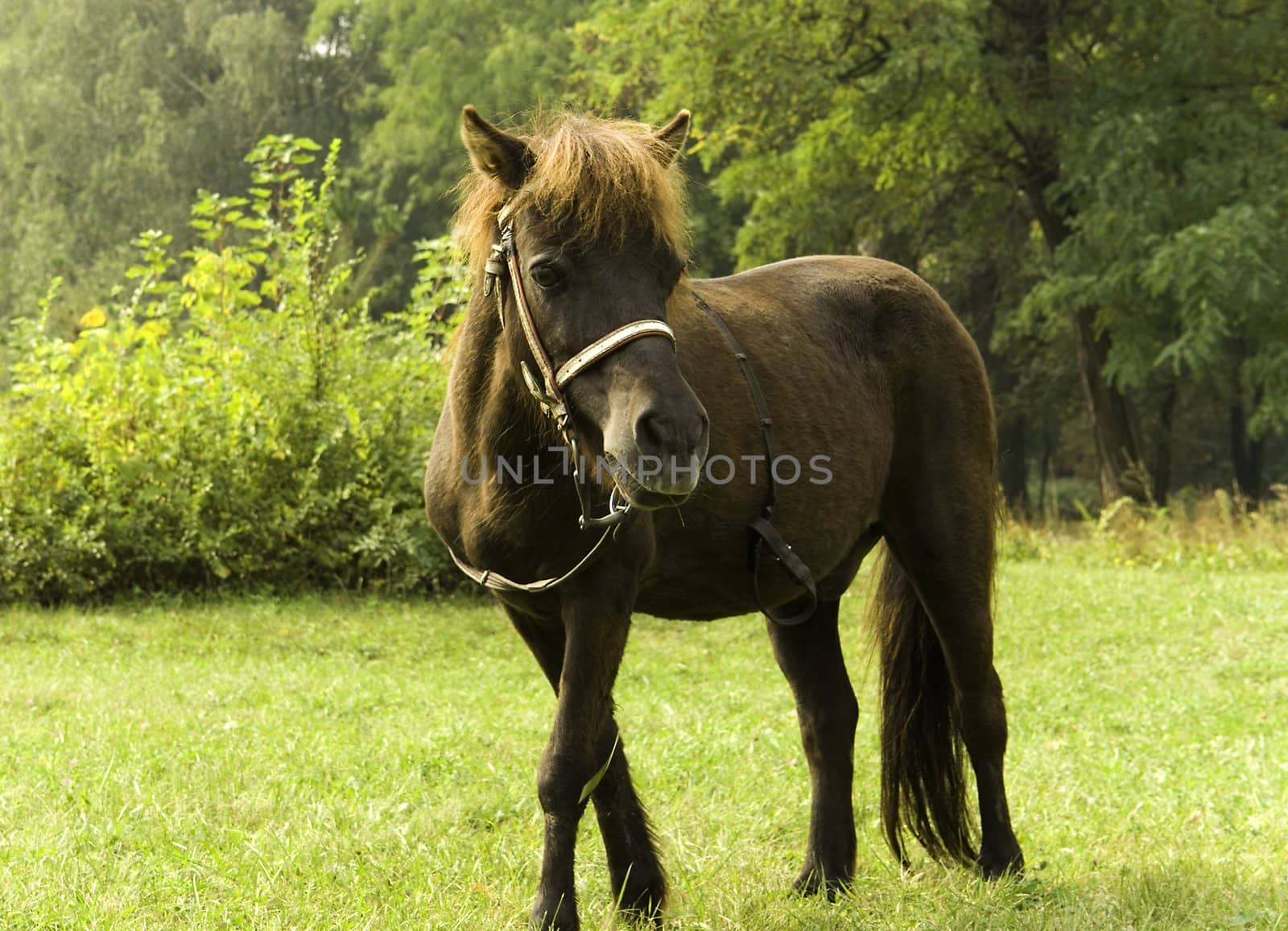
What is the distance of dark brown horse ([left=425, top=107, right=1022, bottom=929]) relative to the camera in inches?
110

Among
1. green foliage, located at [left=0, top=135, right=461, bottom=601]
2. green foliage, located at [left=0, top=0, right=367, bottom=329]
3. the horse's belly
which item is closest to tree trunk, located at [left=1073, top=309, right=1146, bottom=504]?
green foliage, located at [left=0, top=135, right=461, bottom=601]

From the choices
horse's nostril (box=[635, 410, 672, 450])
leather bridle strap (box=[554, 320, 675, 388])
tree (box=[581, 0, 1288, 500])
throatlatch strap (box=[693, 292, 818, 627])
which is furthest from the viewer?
tree (box=[581, 0, 1288, 500])

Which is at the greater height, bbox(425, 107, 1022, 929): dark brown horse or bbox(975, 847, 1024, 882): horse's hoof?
bbox(425, 107, 1022, 929): dark brown horse

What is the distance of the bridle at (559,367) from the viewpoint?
272 centimetres

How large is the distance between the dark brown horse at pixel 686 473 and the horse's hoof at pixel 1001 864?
1 centimetres

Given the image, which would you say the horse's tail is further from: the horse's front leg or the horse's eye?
the horse's eye

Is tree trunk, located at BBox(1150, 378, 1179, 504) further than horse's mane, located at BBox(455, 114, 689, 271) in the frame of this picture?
Yes

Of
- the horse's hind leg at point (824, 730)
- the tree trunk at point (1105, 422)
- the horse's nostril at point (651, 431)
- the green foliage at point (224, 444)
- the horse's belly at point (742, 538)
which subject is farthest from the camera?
the tree trunk at point (1105, 422)

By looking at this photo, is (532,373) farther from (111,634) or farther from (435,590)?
(435,590)

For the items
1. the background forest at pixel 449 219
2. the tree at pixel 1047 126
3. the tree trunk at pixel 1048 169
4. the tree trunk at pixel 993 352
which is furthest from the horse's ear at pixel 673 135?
the tree trunk at pixel 993 352

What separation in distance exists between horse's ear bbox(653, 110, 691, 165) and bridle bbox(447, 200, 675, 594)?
458 mm

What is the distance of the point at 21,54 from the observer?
33531mm

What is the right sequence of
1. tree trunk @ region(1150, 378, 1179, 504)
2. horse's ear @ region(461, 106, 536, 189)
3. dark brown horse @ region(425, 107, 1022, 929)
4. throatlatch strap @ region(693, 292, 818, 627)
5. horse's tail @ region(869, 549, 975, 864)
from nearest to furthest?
dark brown horse @ region(425, 107, 1022, 929), horse's ear @ region(461, 106, 536, 189), throatlatch strap @ region(693, 292, 818, 627), horse's tail @ region(869, 549, 975, 864), tree trunk @ region(1150, 378, 1179, 504)

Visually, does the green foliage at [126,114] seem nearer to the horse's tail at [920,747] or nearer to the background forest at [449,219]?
the background forest at [449,219]
